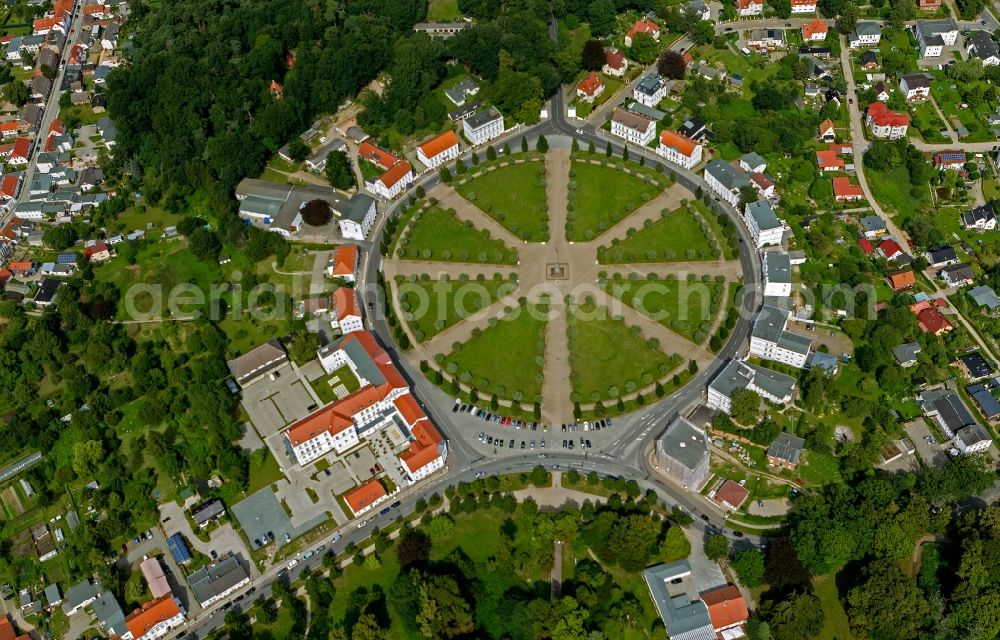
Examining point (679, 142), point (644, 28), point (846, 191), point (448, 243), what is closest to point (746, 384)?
point (846, 191)

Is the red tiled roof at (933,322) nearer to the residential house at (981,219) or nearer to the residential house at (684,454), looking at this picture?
the residential house at (981,219)

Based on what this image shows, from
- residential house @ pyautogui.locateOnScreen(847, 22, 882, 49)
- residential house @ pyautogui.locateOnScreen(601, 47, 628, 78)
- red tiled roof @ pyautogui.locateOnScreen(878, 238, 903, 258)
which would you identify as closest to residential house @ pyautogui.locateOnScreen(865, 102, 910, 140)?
residential house @ pyautogui.locateOnScreen(847, 22, 882, 49)

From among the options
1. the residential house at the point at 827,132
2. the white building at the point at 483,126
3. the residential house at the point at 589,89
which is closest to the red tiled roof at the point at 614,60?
the residential house at the point at 589,89

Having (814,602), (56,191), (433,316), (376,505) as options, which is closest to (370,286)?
(433,316)

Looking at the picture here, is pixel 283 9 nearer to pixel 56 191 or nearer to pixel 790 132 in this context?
pixel 56 191

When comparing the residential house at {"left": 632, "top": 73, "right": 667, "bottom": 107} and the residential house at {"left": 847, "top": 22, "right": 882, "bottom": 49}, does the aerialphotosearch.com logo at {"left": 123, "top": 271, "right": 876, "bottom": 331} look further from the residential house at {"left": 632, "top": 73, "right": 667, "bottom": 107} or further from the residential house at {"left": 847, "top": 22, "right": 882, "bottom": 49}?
the residential house at {"left": 847, "top": 22, "right": 882, "bottom": 49}

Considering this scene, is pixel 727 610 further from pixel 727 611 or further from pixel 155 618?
pixel 155 618
